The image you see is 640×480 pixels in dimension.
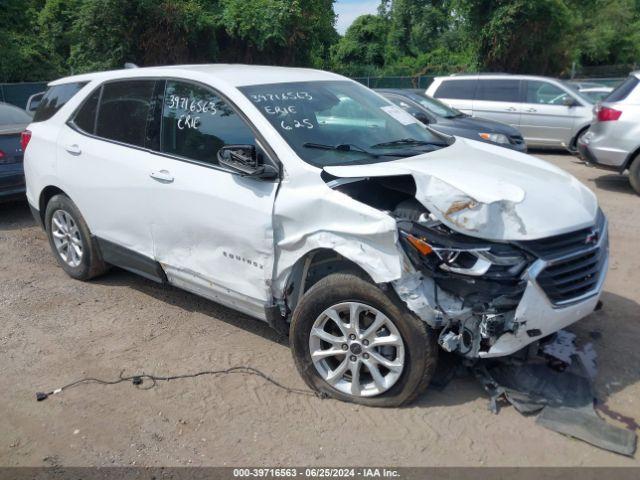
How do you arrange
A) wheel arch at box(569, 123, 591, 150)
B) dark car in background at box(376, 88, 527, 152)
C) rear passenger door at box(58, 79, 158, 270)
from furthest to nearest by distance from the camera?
wheel arch at box(569, 123, 591, 150) < dark car in background at box(376, 88, 527, 152) < rear passenger door at box(58, 79, 158, 270)

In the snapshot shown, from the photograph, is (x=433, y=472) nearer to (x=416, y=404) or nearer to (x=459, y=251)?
(x=416, y=404)

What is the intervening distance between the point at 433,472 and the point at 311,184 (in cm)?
170

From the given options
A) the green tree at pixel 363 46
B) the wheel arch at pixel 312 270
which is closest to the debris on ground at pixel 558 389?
the wheel arch at pixel 312 270

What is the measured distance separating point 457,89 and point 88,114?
10.1 meters

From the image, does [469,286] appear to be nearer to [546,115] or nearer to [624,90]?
[624,90]

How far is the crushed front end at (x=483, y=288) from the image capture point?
316cm

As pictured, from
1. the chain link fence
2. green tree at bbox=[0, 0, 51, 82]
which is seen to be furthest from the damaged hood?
green tree at bbox=[0, 0, 51, 82]

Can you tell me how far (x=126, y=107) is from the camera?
4.80 metres

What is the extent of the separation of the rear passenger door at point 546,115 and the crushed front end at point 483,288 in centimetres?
1013

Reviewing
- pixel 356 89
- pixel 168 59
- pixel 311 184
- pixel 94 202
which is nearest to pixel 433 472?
pixel 311 184

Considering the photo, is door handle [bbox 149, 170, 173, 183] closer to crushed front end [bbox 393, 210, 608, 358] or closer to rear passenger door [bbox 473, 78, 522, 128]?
crushed front end [bbox 393, 210, 608, 358]

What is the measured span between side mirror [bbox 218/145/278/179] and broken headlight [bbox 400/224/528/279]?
954 millimetres

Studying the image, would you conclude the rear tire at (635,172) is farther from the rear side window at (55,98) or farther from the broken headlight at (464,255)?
the rear side window at (55,98)

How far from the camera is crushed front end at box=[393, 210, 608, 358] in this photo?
316 centimetres
